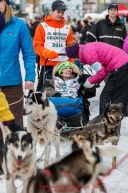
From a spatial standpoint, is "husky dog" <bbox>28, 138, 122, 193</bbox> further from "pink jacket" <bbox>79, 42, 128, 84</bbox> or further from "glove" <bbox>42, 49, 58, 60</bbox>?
"glove" <bbox>42, 49, 58, 60</bbox>

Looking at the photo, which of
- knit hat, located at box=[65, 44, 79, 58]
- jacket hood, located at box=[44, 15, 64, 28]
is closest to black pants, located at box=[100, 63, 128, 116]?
knit hat, located at box=[65, 44, 79, 58]

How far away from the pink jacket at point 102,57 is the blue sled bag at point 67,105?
14.0 inches

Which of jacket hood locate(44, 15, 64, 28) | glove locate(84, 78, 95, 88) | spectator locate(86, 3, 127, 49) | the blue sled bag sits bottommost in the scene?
the blue sled bag

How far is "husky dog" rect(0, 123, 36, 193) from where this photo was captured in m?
3.10

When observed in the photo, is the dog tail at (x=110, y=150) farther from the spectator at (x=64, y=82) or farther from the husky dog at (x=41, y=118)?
the spectator at (x=64, y=82)

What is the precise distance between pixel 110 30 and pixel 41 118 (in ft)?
9.79

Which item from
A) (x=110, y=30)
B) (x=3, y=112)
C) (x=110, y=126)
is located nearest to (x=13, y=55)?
(x=3, y=112)

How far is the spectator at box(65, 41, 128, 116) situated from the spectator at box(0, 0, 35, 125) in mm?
1225

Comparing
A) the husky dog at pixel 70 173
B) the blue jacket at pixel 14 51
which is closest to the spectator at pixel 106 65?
the blue jacket at pixel 14 51

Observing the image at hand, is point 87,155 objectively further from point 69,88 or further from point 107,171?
point 69,88

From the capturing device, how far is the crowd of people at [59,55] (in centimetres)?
384

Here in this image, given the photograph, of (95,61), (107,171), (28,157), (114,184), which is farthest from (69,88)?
(107,171)

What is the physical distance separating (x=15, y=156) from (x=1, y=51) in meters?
1.04

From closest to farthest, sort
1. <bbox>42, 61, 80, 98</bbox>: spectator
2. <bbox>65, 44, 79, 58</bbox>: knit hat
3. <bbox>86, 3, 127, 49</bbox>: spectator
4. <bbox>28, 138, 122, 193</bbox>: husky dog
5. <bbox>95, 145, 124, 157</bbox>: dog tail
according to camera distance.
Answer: <bbox>28, 138, 122, 193</bbox>: husky dog, <bbox>95, 145, 124, 157</bbox>: dog tail, <bbox>65, 44, 79, 58</bbox>: knit hat, <bbox>42, 61, 80, 98</bbox>: spectator, <bbox>86, 3, 127, 49</bbox>: spectator
